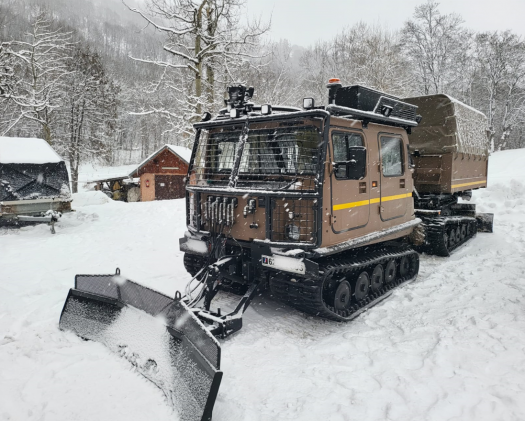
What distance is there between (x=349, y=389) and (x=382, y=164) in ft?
11.8

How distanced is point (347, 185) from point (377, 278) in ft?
6.18

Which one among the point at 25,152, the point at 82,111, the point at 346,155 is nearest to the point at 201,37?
the point at 25,152

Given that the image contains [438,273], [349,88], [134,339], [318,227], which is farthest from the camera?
[438,273]

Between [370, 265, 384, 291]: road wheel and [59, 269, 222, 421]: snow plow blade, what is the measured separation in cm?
328

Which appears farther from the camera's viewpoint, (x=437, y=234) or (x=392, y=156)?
(x=437, y=234)

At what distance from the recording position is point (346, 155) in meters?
5.14

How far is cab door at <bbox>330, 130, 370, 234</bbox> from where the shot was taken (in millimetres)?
4742

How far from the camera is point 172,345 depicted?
11.9ft

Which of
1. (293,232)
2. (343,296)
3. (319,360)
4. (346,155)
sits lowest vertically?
(319,360)

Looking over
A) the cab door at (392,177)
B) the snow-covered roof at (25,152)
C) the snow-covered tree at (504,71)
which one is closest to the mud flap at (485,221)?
the cab door at (392,177)

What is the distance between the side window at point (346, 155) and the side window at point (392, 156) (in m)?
0.89

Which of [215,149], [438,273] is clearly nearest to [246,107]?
[215,149]

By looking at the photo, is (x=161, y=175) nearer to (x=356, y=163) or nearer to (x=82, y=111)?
(x=82, y=111)

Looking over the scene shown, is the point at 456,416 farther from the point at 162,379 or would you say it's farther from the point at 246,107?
the point at 246,107
